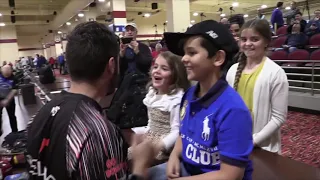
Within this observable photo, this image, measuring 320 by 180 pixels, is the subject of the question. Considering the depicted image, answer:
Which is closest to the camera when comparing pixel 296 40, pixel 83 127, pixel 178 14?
pixel 83 127

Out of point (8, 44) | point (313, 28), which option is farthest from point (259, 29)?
point (8, 44)

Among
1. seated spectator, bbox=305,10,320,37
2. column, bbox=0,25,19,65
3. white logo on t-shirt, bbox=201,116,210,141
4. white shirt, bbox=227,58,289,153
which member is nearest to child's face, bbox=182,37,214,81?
white logo on t-shirt, bbox=201,116,210,141

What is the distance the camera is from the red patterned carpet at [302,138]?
3.30m

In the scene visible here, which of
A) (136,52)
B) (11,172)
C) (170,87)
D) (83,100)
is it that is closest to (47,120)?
(83,100)

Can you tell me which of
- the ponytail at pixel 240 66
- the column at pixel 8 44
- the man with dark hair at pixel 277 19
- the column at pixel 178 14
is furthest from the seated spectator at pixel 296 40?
the column at pixel 8 44

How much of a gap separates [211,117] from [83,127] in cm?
47

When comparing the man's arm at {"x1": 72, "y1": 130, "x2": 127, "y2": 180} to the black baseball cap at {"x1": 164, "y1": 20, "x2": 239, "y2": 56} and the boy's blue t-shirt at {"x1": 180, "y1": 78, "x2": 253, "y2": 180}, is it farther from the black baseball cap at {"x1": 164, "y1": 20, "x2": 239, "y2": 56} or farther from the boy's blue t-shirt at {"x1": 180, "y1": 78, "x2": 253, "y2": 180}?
the black baseball cap at {"x1": 164, "y1": 20, "x2": 239, "y2": 56}

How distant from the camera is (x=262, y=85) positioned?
1568 millimetres

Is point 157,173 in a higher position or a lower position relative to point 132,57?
lower

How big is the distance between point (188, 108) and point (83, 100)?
0.49 meters

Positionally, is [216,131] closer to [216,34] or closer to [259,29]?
[216,34]

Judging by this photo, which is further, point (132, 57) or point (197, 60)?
point (132, 57)

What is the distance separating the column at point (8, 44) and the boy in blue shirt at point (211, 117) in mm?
24934

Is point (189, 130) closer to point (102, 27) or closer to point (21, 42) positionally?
point (102, 27)
